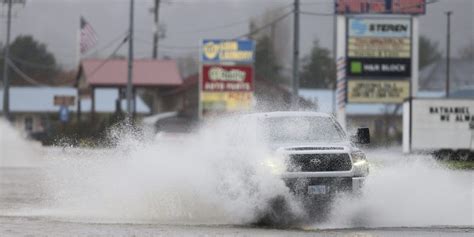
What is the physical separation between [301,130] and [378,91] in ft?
110

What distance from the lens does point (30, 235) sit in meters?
11.4

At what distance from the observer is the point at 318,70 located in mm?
115875

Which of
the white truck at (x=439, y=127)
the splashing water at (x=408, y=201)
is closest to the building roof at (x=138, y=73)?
the white truck at (x=439, y=127)

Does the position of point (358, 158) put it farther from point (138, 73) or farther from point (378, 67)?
point (138, 73)

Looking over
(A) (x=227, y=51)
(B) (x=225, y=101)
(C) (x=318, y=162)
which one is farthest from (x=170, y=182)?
(A) (x=227, y=51)

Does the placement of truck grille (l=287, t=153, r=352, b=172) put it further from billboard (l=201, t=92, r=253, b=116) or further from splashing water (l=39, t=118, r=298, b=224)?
billboard (l=201, t=92, r=253, b=116)

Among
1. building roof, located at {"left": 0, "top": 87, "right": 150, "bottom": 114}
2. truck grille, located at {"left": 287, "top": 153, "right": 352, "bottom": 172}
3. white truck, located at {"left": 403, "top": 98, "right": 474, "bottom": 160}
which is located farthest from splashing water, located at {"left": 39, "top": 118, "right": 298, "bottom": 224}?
building roof, located at {"left": 0, "top": 87, "right": 150, "bottom": 114}

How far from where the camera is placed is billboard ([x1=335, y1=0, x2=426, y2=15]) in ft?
152

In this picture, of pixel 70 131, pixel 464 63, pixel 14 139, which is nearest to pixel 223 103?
pixel 70 131

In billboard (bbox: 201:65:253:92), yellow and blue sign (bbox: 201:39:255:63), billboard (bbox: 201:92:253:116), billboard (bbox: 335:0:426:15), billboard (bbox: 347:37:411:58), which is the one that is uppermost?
billboard (bbox: 335:0:426:15)

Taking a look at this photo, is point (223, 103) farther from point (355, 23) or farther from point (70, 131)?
point (355, 23)

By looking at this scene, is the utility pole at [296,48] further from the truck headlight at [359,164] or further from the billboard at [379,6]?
the truck headlight at [359,164]

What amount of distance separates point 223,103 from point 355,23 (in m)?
16.8

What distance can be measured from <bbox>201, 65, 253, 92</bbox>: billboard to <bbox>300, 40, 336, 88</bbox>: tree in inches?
2024
